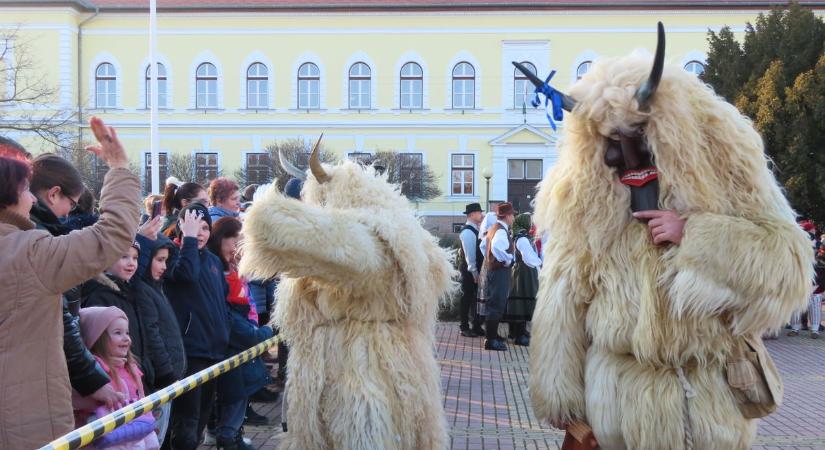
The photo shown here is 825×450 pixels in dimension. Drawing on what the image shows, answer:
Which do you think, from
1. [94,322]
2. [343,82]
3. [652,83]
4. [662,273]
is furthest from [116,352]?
[343,82]

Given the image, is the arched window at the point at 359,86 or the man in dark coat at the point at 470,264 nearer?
the man in dark coat at the point at 470,264

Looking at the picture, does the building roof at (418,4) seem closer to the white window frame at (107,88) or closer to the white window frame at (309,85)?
the white window frame at (309,85)

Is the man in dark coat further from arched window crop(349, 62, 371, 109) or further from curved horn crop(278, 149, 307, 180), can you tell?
arched window crop(349, 62, 371, 109)

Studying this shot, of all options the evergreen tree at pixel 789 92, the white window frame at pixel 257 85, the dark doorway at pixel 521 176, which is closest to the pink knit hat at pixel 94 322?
the evergreen tree at pixel 789 92

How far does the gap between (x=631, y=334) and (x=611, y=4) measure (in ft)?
122

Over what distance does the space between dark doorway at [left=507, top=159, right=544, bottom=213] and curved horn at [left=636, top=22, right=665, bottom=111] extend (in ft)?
117

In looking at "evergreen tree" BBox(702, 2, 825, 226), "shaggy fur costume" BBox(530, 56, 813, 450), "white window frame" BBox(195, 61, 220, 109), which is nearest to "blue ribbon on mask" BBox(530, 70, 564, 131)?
"shaggy fur costume" BBox(530, 56, 813, 450)

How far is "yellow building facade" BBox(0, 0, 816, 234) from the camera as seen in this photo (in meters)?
38.5

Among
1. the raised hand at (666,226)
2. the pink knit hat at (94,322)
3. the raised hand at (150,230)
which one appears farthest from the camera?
the raised hand at (150,230)

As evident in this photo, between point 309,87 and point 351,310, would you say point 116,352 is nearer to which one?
point 351,310

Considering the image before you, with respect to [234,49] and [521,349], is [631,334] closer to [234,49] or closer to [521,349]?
[521,349]

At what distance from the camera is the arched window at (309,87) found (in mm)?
39062

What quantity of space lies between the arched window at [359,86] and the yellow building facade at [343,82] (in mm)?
54

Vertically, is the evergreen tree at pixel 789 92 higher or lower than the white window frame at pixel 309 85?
lower
